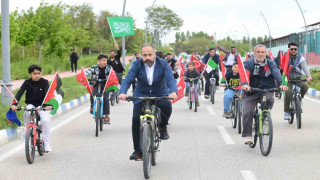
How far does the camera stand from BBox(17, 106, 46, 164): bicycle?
738 centimetres

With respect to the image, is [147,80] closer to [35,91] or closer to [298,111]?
[35,91]

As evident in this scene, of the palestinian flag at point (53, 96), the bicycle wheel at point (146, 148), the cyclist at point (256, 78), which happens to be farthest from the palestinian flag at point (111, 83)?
the bicycle wheel at point (146, 148)

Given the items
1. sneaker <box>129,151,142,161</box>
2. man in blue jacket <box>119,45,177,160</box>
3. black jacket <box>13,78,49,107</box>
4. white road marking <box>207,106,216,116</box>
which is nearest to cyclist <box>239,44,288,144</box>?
man in blue jacket <box>119,45,177,160</box>

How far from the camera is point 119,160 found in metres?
7.64

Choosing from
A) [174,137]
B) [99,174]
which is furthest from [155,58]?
[174,137]

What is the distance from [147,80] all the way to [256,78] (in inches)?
81.8

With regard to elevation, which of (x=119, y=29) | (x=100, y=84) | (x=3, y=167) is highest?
(x=119, y=29)

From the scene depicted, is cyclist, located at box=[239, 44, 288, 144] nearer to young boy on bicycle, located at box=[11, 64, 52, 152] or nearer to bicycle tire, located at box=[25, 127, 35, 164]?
young boy on bicycle, located at box=[11, 64, 52, 152]

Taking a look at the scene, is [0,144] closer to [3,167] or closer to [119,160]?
[3,167]

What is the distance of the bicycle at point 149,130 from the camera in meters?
6.22

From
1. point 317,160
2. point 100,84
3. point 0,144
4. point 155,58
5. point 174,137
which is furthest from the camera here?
point 100,84

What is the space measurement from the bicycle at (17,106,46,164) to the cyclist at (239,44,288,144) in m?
3.02

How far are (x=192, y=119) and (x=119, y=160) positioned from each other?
527cm

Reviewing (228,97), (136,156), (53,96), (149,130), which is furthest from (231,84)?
(149,130)
